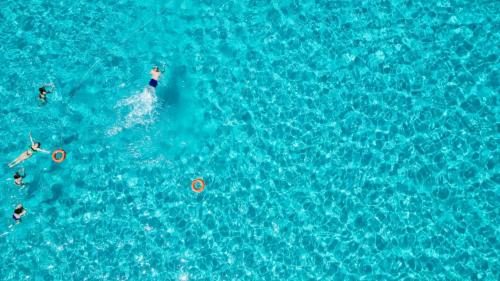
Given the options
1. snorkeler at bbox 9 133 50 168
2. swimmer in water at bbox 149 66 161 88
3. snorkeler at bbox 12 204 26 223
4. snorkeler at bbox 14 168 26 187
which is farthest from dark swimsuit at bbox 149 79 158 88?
snorkeler at bbox 12 204 26 223

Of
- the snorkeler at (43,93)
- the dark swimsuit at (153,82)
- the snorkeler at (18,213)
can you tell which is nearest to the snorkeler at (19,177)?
the snorkeler at (18,213)

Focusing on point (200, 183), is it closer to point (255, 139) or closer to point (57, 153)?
point (255, 139)

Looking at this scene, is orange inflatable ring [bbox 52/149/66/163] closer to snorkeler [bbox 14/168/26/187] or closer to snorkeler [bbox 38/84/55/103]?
snorkeler [bbox 14/168/26/187]

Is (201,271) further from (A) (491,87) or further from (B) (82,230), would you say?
(A) (491,87)

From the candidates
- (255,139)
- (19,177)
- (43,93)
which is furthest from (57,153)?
(255,139)

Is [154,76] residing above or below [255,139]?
above

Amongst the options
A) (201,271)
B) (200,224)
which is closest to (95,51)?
(200,224)
